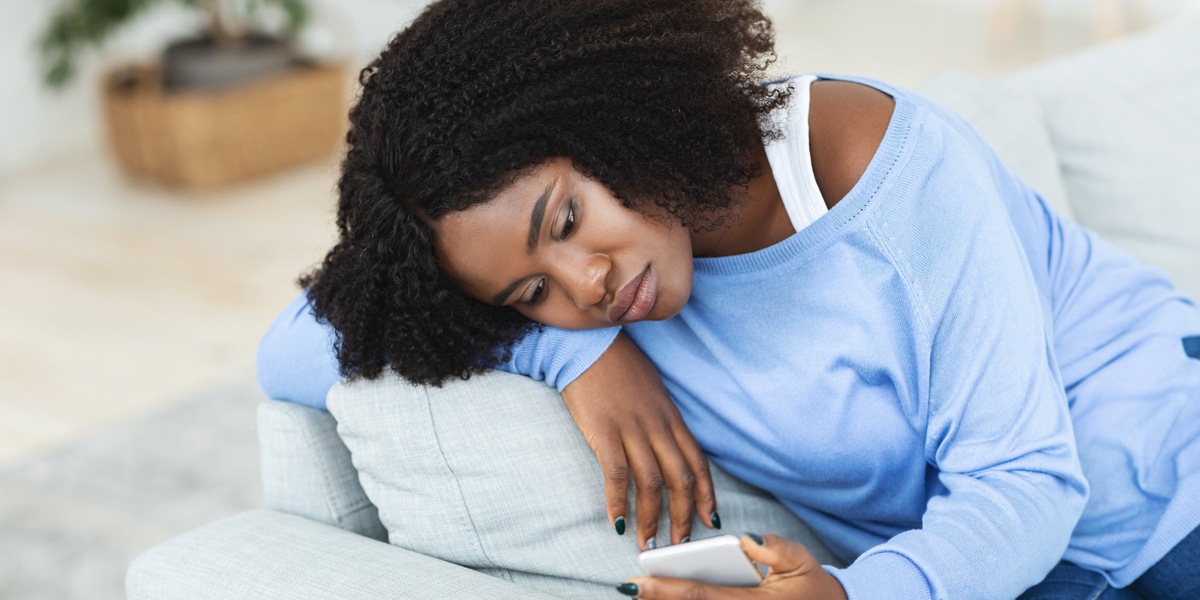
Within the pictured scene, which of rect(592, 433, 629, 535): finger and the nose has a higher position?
the nose

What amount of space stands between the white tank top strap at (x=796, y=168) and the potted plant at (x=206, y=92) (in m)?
3.00

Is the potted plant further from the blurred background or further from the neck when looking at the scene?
the neck

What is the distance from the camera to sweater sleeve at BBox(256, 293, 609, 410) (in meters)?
1.07

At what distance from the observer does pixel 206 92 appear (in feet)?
11.9

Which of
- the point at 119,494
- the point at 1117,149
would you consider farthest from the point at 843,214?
the point at 119,494

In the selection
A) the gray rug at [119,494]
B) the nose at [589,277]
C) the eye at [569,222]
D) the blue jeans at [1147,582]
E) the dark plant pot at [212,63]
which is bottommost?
the gray rug at [119,494]

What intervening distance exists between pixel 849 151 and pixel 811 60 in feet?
14.4

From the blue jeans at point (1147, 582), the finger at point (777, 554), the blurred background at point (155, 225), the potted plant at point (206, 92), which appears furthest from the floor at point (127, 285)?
the finger at point (777, 554)

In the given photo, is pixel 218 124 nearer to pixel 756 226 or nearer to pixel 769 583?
pixel 756 226

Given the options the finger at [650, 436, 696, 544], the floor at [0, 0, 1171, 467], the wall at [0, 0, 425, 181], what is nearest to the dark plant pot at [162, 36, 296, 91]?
the wall at [0, 0, 425, 181]

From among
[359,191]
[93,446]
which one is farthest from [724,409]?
[93,446]

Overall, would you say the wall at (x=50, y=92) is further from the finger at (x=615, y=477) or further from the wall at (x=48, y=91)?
the finger at (x=615, y=477)

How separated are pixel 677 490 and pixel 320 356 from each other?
41 cm

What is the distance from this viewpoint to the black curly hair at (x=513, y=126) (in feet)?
2.94
